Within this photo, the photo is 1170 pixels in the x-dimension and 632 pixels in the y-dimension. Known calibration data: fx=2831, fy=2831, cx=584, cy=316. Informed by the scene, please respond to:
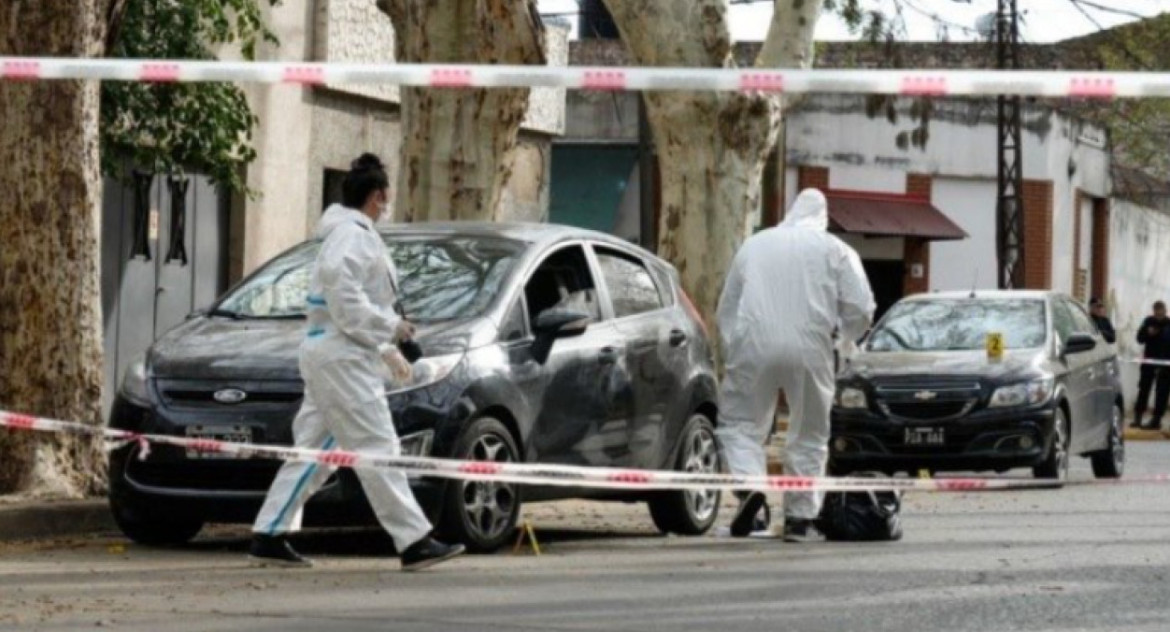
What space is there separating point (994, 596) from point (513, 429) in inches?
117

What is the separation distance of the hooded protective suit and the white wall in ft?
112

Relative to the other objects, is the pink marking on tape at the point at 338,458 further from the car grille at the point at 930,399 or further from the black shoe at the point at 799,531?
the car grille at the point at 930,399

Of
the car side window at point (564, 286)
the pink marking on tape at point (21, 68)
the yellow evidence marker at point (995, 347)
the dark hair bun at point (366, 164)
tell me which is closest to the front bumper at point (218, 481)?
the dark hair bun at point (366, 164)

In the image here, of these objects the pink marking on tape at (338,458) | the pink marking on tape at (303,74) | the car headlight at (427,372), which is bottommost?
the pink marking on tape at (338,458)

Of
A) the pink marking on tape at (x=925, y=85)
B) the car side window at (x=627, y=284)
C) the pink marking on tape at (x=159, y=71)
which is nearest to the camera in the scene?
the pink marking on tape at (x=925, y=85)

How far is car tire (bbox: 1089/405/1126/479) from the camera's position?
2217 centimetres

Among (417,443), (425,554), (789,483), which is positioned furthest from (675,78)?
(789,483)

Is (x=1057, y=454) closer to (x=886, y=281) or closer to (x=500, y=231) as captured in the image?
(x=500, y=231)

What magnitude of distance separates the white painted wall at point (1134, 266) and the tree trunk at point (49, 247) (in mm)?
34401

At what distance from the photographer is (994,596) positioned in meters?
11.4

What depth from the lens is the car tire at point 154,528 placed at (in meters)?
13.4

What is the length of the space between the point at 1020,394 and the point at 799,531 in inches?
238

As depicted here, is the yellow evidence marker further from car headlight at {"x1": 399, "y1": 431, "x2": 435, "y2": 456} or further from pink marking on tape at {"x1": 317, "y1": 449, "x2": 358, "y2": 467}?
pink marking on tape at {"x1": 317, "y1": 449, "x2": 358, "y2": 467}

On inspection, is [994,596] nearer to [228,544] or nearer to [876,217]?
[228,544]
